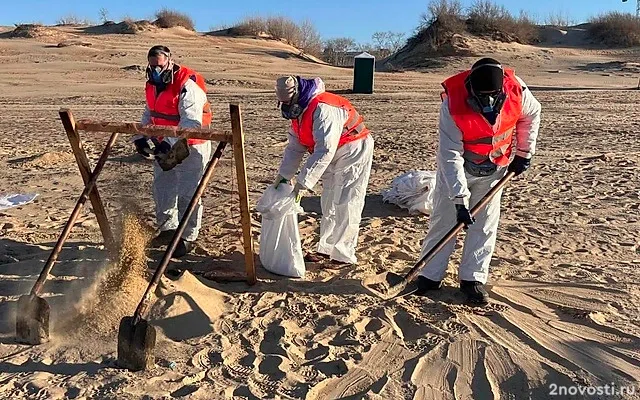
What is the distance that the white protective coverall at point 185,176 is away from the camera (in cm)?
468

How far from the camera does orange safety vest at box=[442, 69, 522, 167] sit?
152 inches

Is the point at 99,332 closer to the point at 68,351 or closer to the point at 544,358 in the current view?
the point at 68,351

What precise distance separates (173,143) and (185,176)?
0.42 meters

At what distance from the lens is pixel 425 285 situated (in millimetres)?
4363

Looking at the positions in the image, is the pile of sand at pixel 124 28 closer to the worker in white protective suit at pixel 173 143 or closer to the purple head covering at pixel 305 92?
the worker in white protective suit at pixel 173 143

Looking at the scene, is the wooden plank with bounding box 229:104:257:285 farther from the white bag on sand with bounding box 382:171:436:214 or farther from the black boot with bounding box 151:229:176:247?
the white bag on sand with bounding box 382:171:436:214

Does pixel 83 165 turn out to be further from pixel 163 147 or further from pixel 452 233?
pixel 452 233

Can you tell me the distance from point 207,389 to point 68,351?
0.90 meters

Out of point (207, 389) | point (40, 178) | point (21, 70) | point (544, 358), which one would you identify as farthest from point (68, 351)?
point (21, 70)

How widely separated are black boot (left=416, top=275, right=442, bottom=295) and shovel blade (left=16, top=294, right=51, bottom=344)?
7.65 ft

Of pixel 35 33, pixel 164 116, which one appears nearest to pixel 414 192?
pixel 164 116

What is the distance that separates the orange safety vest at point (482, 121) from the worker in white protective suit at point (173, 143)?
185cm

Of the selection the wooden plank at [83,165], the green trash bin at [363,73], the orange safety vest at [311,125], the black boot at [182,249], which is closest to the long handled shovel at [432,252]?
the orange safety vest at [311,125]

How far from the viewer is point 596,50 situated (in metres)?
28.9
